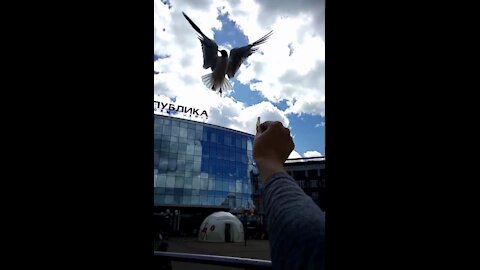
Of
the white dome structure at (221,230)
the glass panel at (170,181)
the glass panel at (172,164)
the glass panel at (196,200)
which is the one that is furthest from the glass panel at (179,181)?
the white dome structure at (221,230)

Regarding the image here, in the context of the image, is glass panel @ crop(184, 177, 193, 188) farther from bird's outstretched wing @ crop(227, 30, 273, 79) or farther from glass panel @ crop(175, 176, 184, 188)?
bird's outstretched wing @ crop(227, 30, 273, 79)

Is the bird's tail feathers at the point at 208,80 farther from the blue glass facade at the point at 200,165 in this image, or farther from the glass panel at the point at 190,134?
the glass panel at the point at 190,134

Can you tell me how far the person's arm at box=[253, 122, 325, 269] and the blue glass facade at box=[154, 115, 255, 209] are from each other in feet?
128

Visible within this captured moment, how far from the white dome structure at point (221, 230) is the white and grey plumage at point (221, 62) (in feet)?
90.0

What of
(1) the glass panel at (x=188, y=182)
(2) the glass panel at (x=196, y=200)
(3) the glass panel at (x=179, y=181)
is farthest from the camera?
(2) the glass panel at (x=196, y=200)

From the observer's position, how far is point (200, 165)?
42812 millimetres

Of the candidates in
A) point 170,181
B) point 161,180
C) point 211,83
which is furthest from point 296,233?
point 170,181

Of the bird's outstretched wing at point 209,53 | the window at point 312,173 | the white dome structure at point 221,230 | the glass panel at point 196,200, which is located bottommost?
the white dome structure at point 221,230

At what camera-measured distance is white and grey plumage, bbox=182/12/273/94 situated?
111 inches

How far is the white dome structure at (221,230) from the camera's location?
2930cm

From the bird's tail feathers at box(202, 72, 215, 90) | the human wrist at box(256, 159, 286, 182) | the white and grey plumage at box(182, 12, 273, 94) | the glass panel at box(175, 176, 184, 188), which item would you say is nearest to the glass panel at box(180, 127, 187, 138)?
the glass panel at box(175, 176, 184, 188)

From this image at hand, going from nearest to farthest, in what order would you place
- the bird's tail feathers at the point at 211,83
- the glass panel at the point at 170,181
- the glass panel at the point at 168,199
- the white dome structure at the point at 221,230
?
the bird's tail feathers at the point at 211,83 → the white dome structure at the point at 221,230 → the glass panel at the point at 168,199 → the glass panel at the point at 170,181
